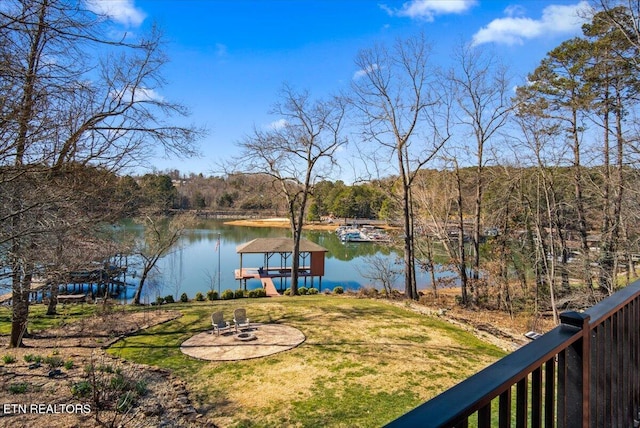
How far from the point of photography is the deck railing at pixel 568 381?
2.85 feet

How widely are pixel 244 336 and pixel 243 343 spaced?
0.33 m

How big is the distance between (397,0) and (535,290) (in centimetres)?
1082

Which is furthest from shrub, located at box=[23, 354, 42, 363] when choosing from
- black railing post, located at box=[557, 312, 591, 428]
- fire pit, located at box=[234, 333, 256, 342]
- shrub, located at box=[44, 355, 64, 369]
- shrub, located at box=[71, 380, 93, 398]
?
black railing post, located at box=[557, 312, 591, 428]

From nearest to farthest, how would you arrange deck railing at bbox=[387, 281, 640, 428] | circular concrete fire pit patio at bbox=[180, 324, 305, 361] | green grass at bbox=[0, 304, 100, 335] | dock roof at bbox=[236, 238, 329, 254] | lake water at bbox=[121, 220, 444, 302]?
deck railing at bbox=[387, 281, 640, 428] → circular concrete fire pit patio at bbox=[180, 324, 305, 361] → green grass at bbox=[0, 304, 100, 335] → lake water at bbox=[121, 220, 444, 302] → dock roof at bbox=[236, 238, 329, 254]

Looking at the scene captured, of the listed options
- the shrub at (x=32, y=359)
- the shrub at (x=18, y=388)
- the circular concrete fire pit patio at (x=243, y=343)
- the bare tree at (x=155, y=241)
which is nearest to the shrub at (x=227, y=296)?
the bare tree at (x=155, y=241)

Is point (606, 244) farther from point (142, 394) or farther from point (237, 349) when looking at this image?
point (142, 394)

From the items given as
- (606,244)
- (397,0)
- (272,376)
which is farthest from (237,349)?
(606,244)

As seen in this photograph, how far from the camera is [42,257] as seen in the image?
453cm

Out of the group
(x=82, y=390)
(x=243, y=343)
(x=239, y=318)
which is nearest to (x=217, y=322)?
(x=239, y=318)

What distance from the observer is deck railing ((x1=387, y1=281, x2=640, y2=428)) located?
869 millimetres

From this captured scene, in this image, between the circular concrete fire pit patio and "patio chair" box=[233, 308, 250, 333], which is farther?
"patio chair" box=[233, 308, 250, 333]

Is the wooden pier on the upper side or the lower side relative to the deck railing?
lower

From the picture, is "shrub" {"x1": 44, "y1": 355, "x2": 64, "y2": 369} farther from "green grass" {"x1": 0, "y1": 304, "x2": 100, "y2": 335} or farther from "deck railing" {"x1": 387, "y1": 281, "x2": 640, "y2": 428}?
"deck railing" {"x1": 387, "y1": 281, "x2": 640, "y2": 428}

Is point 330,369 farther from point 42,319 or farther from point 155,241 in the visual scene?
point 155,241
